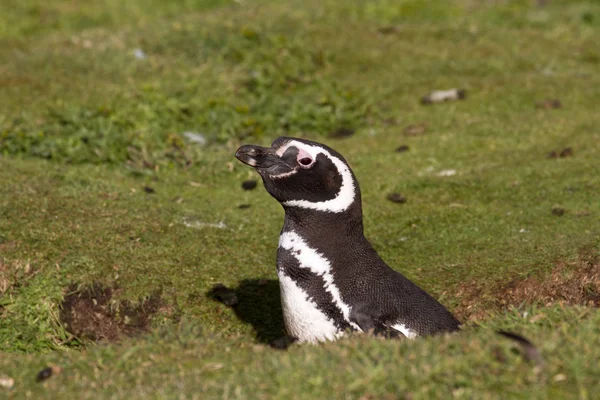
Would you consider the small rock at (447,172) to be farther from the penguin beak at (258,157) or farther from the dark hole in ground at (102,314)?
the penguin beak at (258,157)

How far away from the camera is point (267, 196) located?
916cm

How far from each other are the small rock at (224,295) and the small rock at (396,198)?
8.09 feet

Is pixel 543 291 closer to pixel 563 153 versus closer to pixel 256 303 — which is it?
pixel 256 303

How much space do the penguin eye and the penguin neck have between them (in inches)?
11.2

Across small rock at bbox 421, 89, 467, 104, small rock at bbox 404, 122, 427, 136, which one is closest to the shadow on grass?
small rock at bbox 404, 122, 427, 136

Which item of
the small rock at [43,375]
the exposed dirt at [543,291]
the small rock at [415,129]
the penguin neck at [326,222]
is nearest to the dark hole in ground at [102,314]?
the penguin neck at [326,222]

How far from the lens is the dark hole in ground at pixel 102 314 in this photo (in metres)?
6.61

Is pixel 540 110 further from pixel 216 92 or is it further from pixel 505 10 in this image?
pixel 505 10

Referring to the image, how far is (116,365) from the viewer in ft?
15.3

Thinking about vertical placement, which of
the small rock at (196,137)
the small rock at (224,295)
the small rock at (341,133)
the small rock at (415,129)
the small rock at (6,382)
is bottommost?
the small rock at (341,133)

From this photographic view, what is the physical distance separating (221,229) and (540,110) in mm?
5027

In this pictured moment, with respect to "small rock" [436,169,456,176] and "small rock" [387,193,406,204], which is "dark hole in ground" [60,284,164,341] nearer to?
"small rock" [387,193,406,204]

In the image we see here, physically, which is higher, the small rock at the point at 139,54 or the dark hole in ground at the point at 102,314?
the dark hole in ground at the point at 102,314

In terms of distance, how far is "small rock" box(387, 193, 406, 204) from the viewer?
29.3ft
